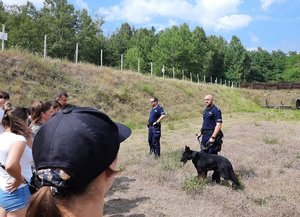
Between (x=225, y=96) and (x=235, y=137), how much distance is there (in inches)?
1027

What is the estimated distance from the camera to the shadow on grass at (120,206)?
22.5ft

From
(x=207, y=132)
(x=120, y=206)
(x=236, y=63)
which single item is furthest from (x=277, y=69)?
(x=120, y=206)

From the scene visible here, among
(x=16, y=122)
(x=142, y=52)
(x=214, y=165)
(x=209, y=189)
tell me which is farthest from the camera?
(x=142, y=52)

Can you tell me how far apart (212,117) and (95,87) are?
16.6 metres

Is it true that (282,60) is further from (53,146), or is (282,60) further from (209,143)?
(53,146)

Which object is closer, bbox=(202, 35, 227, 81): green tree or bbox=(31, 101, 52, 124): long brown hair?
bbox=(31, 101, 52, 124): long brown hair

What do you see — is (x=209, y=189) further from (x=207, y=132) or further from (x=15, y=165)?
(x=15, y=165)

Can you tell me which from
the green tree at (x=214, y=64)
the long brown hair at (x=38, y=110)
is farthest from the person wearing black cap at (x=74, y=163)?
the green tree at (x=214, y=64)

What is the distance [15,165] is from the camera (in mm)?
3992

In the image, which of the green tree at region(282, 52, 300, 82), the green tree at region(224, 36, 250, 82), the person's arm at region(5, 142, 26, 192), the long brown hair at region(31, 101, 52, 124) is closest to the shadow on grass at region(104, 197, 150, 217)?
the long brown hair at region(31, 101, 52, 124)

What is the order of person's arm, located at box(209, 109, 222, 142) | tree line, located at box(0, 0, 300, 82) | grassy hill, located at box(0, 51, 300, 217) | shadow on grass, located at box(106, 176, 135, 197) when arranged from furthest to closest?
tree line, located at box(0, 0, 300, 82)
person's arm, located at box(209, 109, 222, 142)
shadow on grass, located at box(106, 176, 135, 197)
grassy hill, located at box(0, 51, 300, 217)

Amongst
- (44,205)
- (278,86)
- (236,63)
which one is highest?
(236,63)

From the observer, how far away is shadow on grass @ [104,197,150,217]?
687cm

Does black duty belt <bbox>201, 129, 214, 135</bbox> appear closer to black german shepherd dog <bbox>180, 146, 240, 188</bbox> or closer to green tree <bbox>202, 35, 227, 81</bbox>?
black german shepherd dog <bbox>180, 146, 240, 188</bbox>
